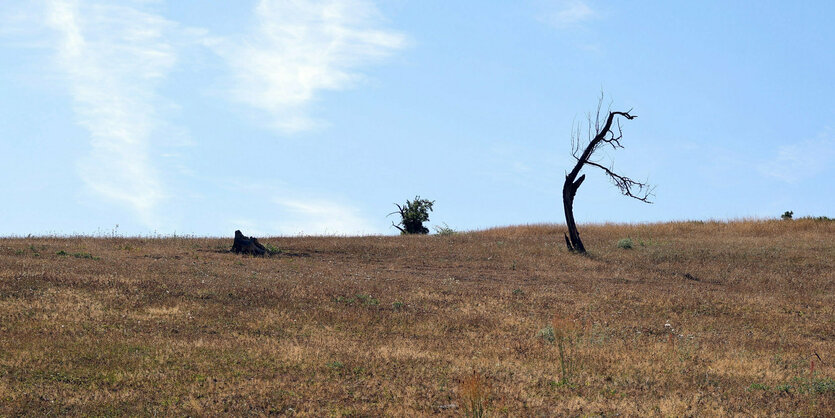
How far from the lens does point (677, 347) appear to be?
1688cm

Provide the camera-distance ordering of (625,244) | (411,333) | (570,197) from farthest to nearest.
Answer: (570,197) → (625,244) → (411,333)

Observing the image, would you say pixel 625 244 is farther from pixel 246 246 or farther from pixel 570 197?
pixel 246 246

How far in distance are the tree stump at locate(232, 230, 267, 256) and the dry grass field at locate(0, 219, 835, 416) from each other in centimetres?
118

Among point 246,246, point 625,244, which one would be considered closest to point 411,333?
point 246,246

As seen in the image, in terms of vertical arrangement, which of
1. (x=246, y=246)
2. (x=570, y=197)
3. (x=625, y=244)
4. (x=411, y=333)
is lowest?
(x=411, y=333)

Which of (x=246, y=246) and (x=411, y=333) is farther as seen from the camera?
(x=246, y=246)

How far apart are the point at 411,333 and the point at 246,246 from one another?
17.1m

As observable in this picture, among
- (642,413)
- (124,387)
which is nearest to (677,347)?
(642,413)

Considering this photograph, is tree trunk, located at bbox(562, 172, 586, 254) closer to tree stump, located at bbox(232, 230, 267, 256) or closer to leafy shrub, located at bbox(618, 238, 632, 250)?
leafy shrub, located at bbox(618, 238, 632, 250)

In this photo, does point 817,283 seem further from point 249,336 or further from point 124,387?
point 124,387

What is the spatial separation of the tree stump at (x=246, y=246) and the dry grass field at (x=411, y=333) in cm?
118

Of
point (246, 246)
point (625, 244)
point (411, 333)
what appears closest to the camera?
point (411, 333)

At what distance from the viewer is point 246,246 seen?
32750mm

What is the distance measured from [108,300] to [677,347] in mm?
14906
